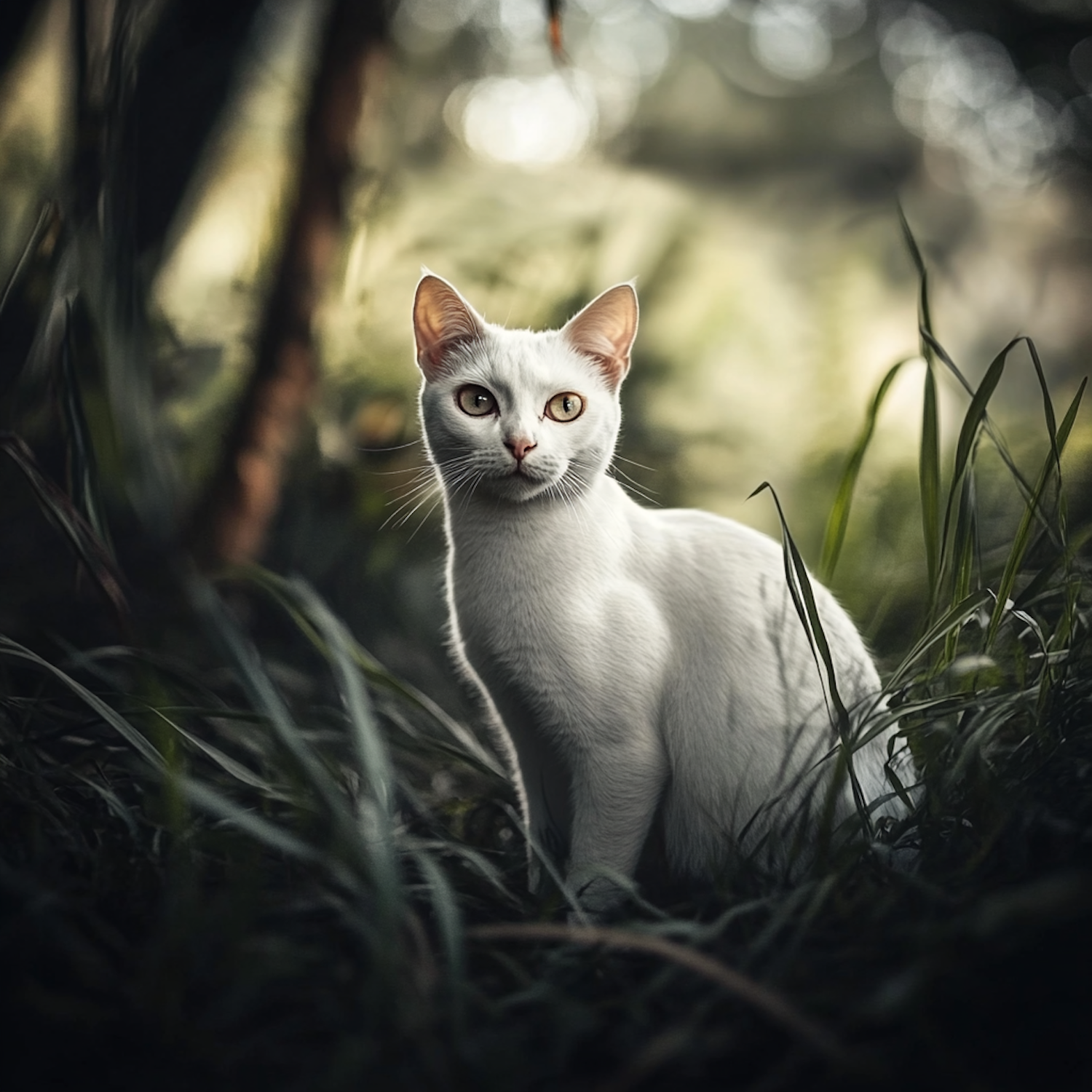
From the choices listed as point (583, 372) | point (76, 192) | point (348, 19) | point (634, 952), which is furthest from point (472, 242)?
point (634, 952)

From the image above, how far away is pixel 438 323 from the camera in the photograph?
1286 millimetres

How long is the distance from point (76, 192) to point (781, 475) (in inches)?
82.1

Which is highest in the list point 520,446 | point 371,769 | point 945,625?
point 520,446

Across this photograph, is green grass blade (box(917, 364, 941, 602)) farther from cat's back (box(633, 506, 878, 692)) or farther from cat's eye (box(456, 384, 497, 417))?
cat's eye (box(456, 384, 497, 417))

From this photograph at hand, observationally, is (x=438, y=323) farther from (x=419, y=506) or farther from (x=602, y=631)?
(x=602, y=631)

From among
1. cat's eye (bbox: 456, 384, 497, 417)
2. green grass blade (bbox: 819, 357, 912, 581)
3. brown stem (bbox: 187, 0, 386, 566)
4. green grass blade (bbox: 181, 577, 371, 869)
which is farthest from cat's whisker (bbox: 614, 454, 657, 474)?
brown stem (bbox: 187, 0, 386, 566)

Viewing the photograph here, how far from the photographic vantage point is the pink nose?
43.7 inches

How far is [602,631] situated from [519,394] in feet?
1.13

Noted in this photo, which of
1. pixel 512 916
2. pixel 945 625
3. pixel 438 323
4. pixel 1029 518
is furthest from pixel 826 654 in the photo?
pixel 438 323

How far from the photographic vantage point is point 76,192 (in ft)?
2.96

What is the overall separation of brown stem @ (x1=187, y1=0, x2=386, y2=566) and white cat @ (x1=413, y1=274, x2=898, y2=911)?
0.93 metres

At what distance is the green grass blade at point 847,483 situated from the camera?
113cm

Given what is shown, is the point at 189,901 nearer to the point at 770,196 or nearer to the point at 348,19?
the point at 348,19

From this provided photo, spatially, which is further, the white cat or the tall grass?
the white cat
